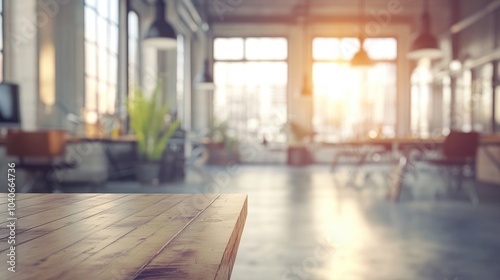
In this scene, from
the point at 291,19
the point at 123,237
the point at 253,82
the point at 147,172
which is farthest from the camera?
the point at 253,82

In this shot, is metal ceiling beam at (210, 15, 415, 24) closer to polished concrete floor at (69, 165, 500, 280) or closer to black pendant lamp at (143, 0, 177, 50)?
black pendant lamp at (143, 0, 177, 50)

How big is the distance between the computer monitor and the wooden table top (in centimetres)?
290

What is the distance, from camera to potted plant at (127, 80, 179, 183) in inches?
232

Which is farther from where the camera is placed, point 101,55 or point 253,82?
point 253,82

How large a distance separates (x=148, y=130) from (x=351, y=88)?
293 inches

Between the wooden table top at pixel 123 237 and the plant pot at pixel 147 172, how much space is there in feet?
15.7

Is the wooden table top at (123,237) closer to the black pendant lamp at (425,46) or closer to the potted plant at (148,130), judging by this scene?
the potted plant at (148,130)

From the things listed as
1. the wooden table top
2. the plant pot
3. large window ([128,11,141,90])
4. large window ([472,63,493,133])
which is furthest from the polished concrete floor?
large window ([128,11,141,90])

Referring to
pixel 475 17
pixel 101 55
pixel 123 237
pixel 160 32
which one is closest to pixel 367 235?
pixel 123 237

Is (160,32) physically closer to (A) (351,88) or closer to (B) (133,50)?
(B) (133,50)

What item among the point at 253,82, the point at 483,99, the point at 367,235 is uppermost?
the point at 253,82

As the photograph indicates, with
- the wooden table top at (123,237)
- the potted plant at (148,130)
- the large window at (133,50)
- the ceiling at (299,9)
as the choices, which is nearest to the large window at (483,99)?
the ceiling at (299,9)

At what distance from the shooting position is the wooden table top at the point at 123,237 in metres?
0.62

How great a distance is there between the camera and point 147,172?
6023 millimetres
